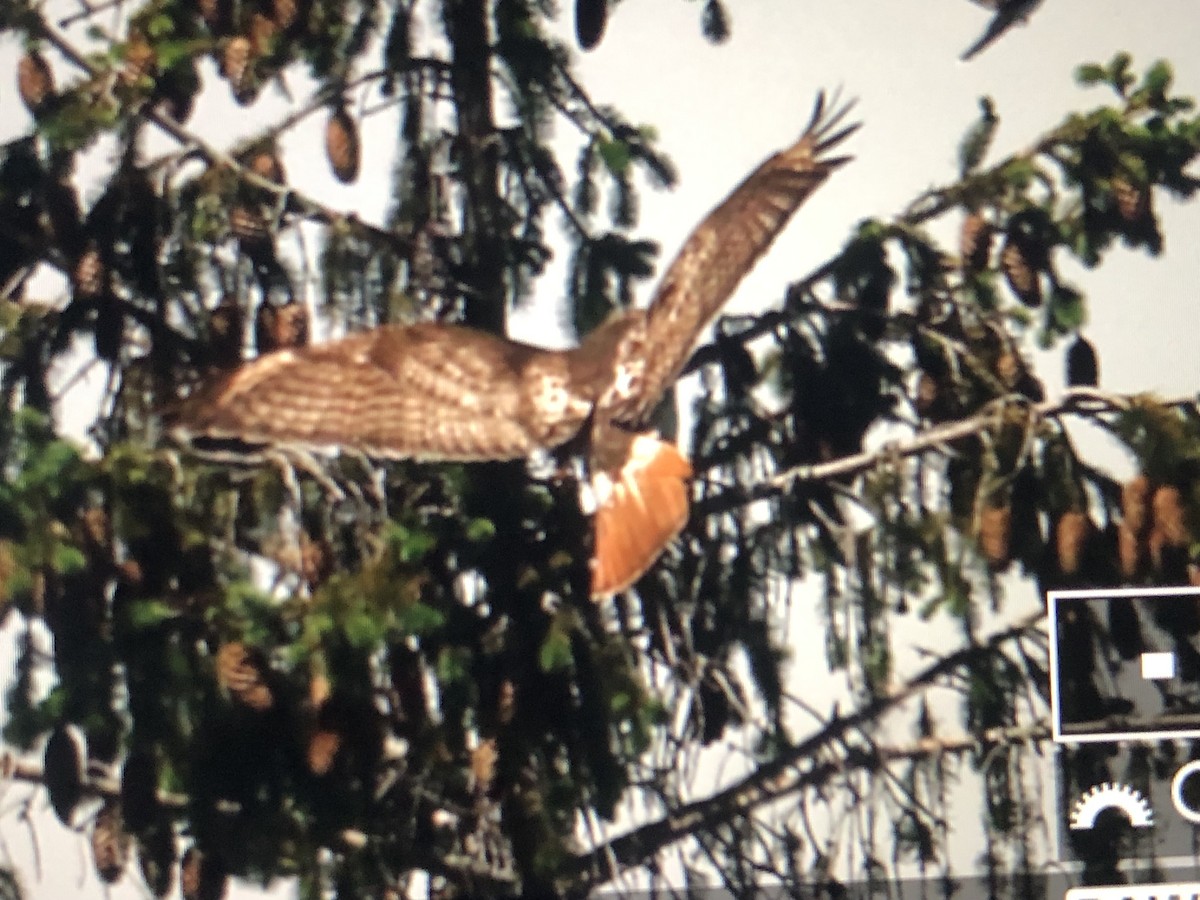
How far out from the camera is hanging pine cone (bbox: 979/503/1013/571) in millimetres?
2033

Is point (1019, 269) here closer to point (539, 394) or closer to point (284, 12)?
point (539, 394)

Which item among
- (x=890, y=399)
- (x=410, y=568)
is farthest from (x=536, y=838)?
(x=890, y=399)

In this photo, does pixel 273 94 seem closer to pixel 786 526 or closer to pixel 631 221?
pixel 631 221

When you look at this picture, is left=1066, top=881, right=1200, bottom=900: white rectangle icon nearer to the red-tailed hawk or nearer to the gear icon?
the gear icon

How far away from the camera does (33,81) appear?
1.95m

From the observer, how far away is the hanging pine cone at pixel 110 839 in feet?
6.40

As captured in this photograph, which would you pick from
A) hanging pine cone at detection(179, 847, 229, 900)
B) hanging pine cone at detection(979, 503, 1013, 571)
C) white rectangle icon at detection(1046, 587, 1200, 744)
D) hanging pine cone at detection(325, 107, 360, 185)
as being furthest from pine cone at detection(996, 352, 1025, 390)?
hanging pine cone at detection(179, 847, 229, 900)

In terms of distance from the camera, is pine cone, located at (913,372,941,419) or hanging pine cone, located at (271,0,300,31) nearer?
hanging pine cone, located at (271,0,300,31)

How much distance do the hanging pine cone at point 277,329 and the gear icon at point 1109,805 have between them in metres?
1.15

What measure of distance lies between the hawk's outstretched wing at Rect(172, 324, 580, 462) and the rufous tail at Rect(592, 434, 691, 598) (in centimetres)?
8

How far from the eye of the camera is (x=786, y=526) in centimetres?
213

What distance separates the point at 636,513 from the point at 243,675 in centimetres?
47

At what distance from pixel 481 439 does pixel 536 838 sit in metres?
0.45

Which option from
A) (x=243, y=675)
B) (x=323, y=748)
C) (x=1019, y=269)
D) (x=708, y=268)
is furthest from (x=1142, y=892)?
(x=243, y=675)
